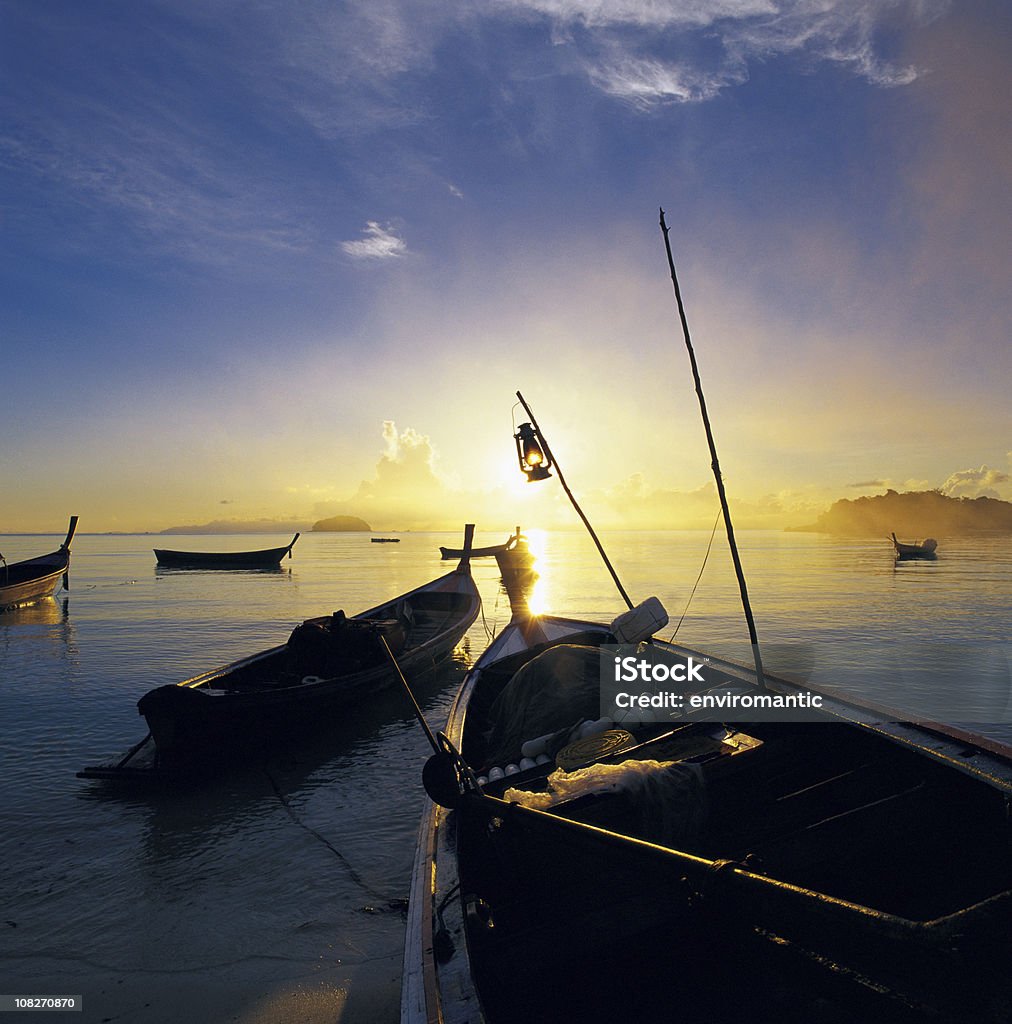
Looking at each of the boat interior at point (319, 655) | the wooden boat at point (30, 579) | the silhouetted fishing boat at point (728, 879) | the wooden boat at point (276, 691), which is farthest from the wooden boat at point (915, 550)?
the wooden boat at point (30, 579)

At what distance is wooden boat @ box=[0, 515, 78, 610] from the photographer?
33.4 metres

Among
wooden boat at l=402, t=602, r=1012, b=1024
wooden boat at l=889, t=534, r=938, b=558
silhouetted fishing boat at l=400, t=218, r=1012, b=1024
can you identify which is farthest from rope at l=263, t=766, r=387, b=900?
wooden boat at l=889, t=534, r=938, b=558

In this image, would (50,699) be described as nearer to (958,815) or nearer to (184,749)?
(184,749)

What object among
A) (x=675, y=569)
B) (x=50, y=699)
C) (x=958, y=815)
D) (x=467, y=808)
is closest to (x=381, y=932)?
(x=467, y=808)

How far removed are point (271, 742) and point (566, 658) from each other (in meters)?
5.86

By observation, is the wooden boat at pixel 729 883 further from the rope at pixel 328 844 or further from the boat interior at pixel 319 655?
the boat interior at pixel 319 655

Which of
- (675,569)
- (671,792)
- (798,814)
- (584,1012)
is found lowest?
(675,569)

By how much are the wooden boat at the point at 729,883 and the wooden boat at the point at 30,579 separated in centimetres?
3772

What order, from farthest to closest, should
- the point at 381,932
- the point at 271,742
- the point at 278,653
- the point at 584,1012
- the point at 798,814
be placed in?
the point at 278,653 < the point at 271,742 < the point at 381,932 < the point at 798,814 < the point at 584,1012

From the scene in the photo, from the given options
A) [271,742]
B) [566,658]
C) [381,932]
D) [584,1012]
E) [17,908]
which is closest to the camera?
[584,1012]

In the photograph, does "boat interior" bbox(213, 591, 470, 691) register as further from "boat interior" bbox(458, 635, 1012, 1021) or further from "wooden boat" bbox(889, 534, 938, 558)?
"wooden boat" bbox(889, 534, 938, 558)

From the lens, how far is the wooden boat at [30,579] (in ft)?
109

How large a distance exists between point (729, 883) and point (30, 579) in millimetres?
43572

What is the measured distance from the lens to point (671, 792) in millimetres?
5012
